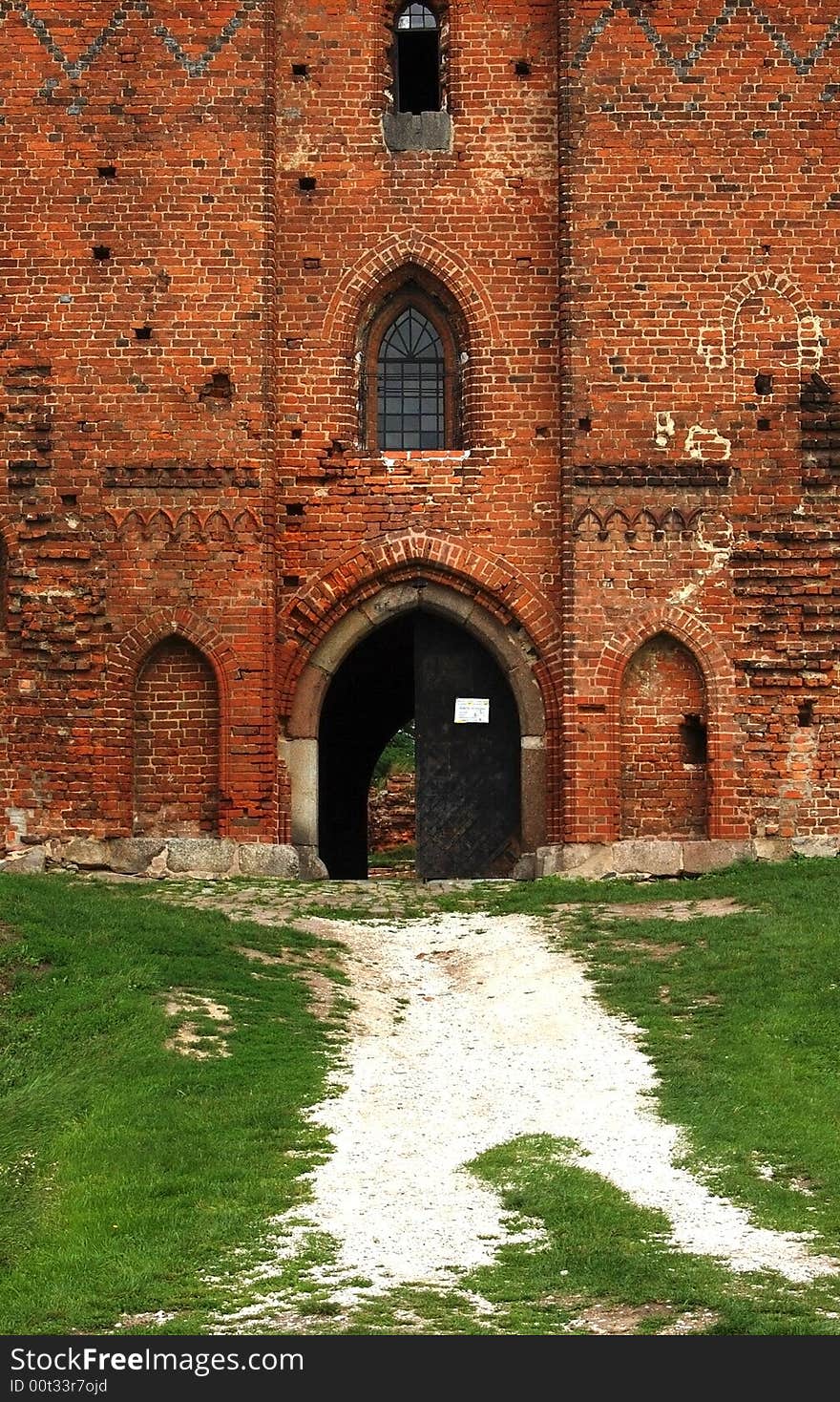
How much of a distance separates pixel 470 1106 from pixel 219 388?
8.88 m

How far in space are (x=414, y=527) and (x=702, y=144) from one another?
13.5 ft

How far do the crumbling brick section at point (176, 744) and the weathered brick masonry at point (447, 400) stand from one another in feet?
0.09

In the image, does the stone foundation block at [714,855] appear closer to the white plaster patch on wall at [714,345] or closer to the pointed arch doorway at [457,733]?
the pointed arch doorway at [457,733]

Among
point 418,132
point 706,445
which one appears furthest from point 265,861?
point 418,132

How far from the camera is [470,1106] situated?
44.1ft

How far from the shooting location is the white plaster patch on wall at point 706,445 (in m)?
20.4

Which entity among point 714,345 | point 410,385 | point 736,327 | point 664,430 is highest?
point 736,327

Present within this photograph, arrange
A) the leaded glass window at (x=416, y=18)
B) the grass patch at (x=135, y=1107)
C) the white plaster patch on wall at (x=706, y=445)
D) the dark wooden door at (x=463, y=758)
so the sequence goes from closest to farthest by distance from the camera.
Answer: the grass patch at (x=135, y=1107), the white plaster patch on wall at (x=706, y=445), the dark wooden door at (x=463, y=758), the leaded glass window at (x=416, y=18)

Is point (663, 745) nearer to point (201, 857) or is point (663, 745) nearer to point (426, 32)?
point (201, 857)

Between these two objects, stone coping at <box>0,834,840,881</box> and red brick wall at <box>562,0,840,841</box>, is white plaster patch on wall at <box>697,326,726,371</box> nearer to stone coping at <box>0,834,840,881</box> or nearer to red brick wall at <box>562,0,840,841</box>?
red brick wall at <box>562,0,840,841</box>

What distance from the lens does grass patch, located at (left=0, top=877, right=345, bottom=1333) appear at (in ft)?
35.3

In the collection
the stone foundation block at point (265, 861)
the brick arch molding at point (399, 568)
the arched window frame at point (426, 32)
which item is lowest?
the stone foundation block at point (265, 861)

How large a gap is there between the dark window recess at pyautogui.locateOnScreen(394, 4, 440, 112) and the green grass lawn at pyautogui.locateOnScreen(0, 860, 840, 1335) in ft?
24.9

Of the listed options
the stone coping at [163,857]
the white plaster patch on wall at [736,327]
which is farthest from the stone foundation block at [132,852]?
the white plaster patch on wall at [736,327]
